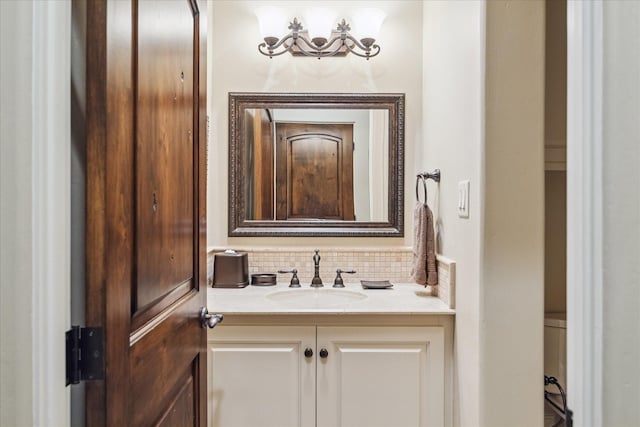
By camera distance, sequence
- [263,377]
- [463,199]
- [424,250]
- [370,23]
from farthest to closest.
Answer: [370,23]
[424,250]
[263,377]
[463,199]

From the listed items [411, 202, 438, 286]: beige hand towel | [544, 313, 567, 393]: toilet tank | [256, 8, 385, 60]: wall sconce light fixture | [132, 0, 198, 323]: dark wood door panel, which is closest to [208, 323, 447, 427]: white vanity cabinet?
[411, 202, 438, 286]: beige hand towel

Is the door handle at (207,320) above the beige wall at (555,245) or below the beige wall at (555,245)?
below

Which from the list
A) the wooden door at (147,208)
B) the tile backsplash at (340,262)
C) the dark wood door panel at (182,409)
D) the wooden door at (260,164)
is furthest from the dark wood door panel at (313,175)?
the dark wood door panel at (182,409)

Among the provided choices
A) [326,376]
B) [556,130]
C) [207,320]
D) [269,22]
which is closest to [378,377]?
[326,376]

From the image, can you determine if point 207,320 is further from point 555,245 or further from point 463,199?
point 555,245

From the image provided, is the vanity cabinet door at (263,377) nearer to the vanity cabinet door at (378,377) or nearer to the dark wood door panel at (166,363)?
the vanity cabinet door at (378,377)

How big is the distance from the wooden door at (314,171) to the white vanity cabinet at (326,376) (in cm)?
74

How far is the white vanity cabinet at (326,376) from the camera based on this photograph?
163 cm

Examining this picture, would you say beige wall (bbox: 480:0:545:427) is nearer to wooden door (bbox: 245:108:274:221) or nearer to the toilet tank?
the toilet tank

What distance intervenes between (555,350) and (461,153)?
2.60 ft

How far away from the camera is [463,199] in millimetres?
1450
